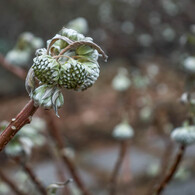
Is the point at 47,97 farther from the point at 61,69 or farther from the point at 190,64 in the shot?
the point at 190,64

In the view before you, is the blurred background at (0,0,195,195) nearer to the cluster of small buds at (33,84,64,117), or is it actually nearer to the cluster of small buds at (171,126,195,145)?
the cluster of small buds at (171,126,195,145)

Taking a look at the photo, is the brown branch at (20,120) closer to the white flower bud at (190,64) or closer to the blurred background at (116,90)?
the white flower bud at (190,64)

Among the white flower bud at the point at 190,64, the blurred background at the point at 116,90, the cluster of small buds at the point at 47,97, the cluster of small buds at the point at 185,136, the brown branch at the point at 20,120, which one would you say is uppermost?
the blurred background at the point at 116,90

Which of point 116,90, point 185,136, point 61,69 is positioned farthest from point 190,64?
point 116,90

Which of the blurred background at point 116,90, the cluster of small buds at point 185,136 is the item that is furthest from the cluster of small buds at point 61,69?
the blurred background at point 116,90

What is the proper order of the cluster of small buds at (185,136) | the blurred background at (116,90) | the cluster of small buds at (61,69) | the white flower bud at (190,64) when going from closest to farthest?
the cluster of small buds at (61,69)
the cluster of small buds at (185,136)
the white flower bud at (190,64)
the blurred background at (116,90)

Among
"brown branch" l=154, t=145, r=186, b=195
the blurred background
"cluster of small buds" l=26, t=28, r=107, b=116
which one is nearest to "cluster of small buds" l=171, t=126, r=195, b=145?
"brown branch" l=154, t=145, r=186, b=195

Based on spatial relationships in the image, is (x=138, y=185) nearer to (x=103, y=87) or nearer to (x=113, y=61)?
(x=103, y=87)
